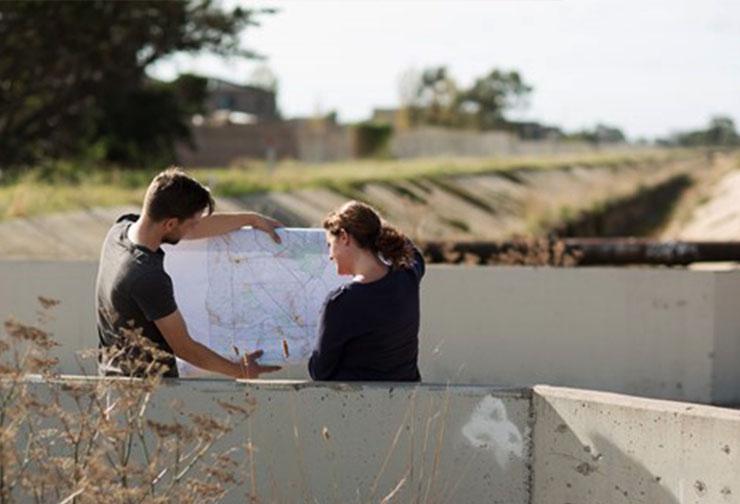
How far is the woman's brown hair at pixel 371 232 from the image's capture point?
7684 mm

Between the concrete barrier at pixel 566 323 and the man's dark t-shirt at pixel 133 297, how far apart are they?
660cm

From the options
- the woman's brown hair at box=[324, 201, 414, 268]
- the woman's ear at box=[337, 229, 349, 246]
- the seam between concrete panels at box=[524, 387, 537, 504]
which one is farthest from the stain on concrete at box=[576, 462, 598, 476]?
the woman's ear at box=[337, 229, 349, 246]

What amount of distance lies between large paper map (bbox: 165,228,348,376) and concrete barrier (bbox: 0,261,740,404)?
573cm

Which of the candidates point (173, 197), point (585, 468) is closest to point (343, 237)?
point (173, 197)

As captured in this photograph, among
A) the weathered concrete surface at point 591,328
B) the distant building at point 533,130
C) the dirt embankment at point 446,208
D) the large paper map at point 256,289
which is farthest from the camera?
the distant building at point 533,130

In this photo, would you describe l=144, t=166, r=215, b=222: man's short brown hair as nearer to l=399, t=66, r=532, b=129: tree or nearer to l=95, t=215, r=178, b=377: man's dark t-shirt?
l=95, t=215, r=178, b=377: man's dark t-shirt

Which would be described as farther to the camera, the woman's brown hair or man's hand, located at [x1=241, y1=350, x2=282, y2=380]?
man's hand, located at [x1=241, y1=350, x2=282, y2=380]

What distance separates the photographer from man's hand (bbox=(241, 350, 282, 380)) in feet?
27.3

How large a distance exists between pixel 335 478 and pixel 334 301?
32.5 inches

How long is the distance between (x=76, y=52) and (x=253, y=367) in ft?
101

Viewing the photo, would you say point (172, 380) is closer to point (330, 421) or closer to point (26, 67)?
point (330, 421)

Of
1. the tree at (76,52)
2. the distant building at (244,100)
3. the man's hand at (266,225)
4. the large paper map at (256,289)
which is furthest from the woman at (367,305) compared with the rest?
the distant building at (244,100)

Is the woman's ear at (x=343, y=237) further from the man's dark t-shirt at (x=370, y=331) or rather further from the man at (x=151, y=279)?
the man at (x=151, y=279)

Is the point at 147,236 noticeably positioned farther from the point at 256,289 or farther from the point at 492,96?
the point at 492,96
